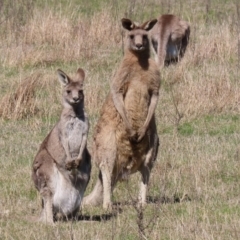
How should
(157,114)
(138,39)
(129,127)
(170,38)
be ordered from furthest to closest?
(170,38) < (157,114) < (138,39) < (129,127)

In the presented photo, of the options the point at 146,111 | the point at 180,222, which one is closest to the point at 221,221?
the point at 180,222

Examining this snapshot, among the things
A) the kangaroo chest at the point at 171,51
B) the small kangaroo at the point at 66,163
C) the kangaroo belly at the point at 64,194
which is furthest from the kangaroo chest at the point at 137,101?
the kangaroo chest at the point at 171,51

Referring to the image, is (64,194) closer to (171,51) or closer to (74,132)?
(74,132)

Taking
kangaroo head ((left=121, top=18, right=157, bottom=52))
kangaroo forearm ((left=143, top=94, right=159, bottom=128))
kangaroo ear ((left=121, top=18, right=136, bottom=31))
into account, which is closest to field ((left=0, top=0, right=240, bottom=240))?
kangaroo forearm ((left=143, top=94, right=159, bottom=128))

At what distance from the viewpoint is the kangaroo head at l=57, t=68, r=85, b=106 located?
645cm

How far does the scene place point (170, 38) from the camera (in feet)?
43.8

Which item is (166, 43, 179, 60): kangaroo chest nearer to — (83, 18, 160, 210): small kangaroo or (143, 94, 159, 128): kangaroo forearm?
(83, 18, 160, 210): small kangaroo

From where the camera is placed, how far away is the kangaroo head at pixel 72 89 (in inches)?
254

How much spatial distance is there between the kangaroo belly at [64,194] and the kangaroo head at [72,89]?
53 cm

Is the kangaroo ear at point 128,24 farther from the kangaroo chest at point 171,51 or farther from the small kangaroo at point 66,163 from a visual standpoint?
the kangaroo chest at point 171,51

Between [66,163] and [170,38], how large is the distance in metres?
7.30

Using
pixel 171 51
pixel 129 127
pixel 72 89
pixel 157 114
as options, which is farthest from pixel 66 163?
pixel 171 51

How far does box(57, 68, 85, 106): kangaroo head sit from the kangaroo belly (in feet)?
1.74

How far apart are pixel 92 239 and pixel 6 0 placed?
42.5 ft
